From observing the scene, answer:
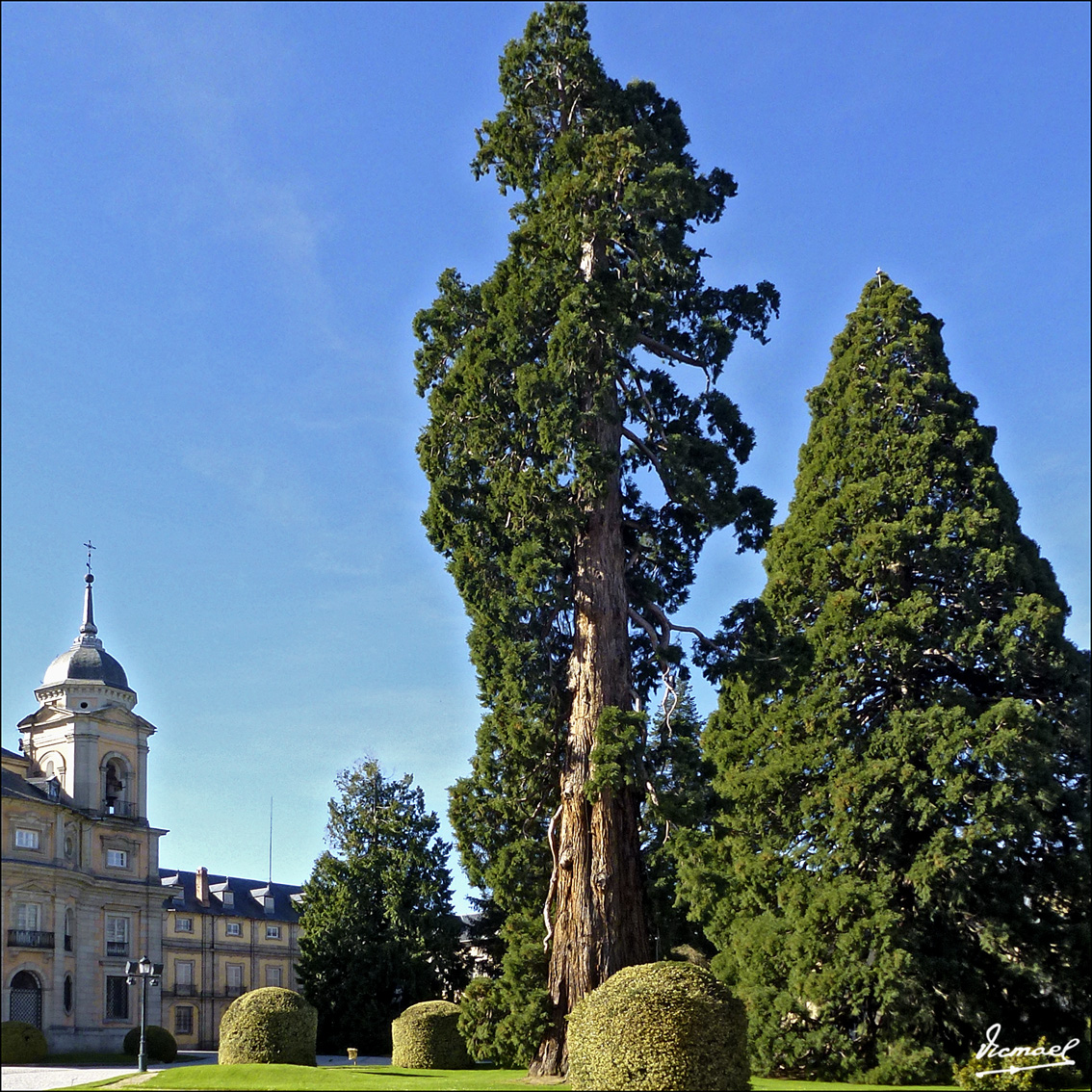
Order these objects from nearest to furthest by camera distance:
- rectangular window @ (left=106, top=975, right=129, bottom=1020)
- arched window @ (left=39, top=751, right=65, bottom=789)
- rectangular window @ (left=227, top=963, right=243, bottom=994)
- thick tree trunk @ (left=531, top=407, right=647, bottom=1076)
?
thick tree trunk @ (left=531, top=407, right=647, bottom=1076) < rectangular window @ (left=106, top=975, right=129, bottom=1020) < arched window @ (left=39, top=751, right=65, bottom=789) < rectangular window @ (left=227, top=963, right=243, bottom=994)

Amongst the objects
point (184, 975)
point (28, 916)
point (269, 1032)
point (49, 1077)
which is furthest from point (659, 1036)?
point (184, 975)

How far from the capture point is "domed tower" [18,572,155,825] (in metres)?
45.9

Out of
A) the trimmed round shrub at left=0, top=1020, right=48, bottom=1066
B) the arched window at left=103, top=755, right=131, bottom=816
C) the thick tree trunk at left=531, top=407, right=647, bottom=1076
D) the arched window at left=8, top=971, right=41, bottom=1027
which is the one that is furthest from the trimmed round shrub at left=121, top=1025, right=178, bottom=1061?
the thick tree trunk at left=531, top=407, right=647, bottom=1076

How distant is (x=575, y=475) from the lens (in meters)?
22.0

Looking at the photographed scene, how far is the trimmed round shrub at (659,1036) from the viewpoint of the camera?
16438mm

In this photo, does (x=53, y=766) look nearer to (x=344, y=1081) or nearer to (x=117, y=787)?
(x=117, y=787)

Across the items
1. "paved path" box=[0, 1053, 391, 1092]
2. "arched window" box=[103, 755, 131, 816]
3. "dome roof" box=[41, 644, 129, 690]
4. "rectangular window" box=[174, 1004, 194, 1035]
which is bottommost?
"rectangular window" box=[174, 1004, 194, 1035]

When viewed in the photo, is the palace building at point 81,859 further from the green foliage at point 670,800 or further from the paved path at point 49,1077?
the green foliage at point 670,800

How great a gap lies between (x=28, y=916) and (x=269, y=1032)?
805 inches

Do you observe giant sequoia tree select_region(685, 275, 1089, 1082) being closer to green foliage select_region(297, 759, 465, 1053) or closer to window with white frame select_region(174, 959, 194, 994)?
green foliage select_region(297, 759, 465, 1053)

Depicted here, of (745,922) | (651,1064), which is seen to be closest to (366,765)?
(745,922)

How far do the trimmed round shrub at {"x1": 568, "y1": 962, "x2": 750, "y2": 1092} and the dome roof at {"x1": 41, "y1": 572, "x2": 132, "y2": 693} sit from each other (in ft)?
113

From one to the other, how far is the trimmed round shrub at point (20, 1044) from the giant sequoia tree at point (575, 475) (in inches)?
792

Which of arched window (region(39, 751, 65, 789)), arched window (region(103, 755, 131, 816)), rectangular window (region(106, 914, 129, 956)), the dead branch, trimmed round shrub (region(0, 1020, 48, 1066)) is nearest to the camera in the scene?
the dead branch
